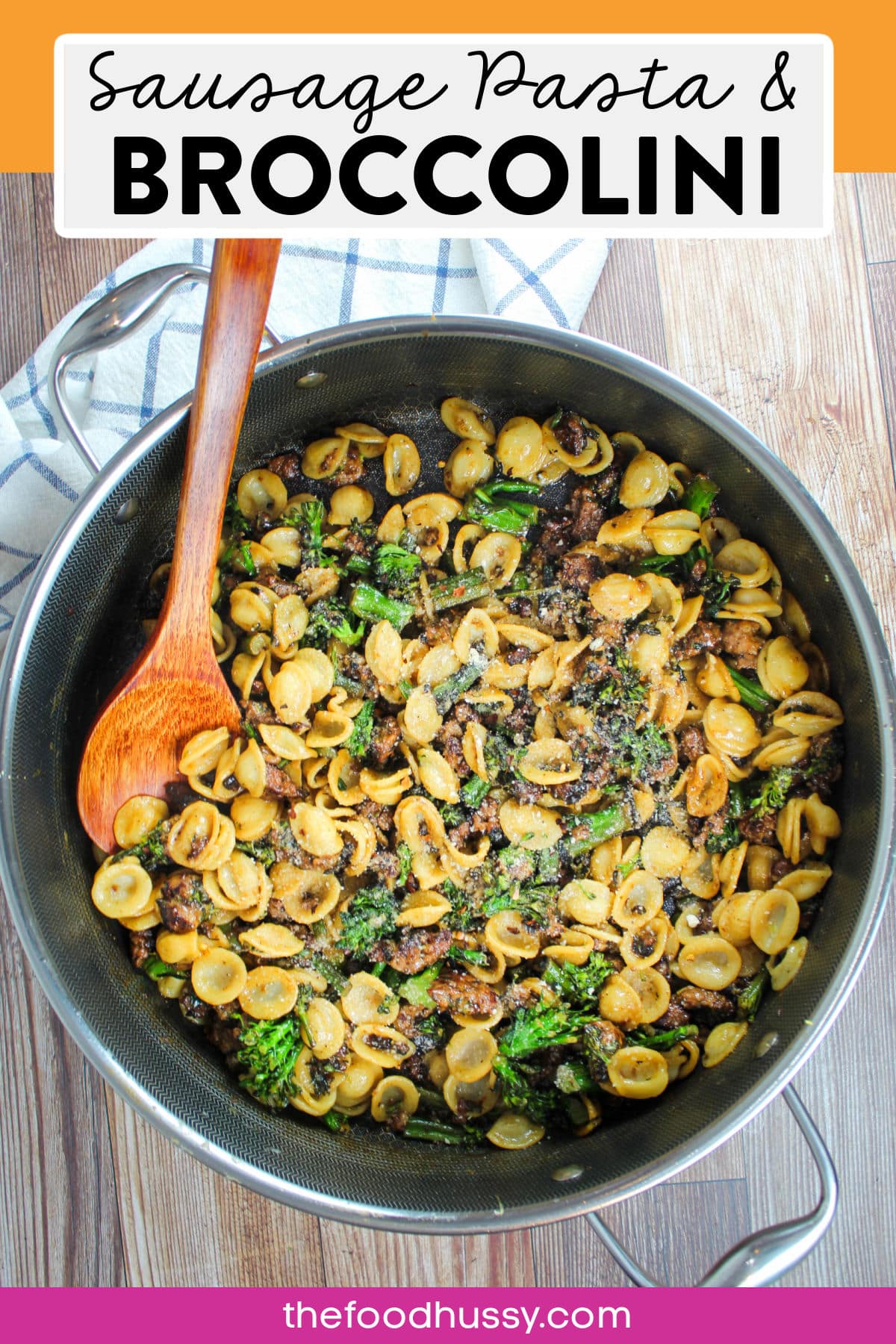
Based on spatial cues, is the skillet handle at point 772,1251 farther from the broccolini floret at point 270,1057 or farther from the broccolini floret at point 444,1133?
the broccolini floret at point 270,1057

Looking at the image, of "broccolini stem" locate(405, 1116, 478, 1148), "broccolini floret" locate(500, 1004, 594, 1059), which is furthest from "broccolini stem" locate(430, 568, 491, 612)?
Answer: "broccolini stem" locate(405, 1116, 478, 1148)

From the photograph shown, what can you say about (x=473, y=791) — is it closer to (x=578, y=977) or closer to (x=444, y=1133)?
(x=578, y=977)

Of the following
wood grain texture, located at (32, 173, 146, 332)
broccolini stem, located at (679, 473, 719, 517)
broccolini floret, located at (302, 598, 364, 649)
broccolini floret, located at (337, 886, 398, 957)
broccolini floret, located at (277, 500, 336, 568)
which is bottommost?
broccolini floret, located at (337, 886, 398, 957)

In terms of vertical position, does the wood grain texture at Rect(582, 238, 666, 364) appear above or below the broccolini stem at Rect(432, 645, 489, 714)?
above

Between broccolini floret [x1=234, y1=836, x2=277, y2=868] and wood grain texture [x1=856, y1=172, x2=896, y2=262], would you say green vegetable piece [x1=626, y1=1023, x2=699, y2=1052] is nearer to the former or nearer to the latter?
broccolini floret [x1=234, y1=836, x2=277, y2=868]

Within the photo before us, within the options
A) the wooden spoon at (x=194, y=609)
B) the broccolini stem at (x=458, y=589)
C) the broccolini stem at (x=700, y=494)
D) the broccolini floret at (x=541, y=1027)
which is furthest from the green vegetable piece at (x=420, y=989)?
the broccolini stem at (x=700, y=494)

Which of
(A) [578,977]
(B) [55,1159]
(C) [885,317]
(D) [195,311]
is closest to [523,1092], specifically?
(A) [578,977]
